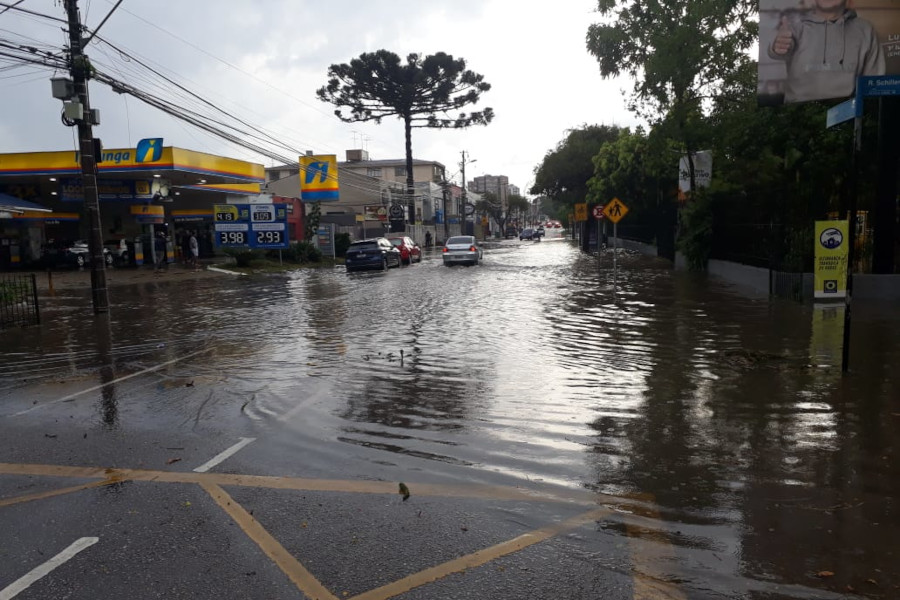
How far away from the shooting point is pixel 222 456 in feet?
19.9

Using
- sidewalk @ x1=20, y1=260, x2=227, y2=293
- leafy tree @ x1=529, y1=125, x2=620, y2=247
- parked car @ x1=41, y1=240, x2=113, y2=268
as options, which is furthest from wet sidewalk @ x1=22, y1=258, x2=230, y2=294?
leafy tree @ x1=529, y1=125, x2=620, y2=247

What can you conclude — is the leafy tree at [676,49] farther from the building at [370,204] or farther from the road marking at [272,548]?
the building at [370,204]

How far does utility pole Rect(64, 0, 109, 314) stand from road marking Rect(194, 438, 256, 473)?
11.4 m

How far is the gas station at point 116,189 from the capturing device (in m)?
33.4

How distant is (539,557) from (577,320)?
1043 centimetres

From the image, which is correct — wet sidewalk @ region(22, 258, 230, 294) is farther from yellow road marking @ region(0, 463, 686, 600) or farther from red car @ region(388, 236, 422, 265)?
yellow road marking @ region(0, 463, 686, 600)

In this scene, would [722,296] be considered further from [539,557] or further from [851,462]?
[539,557]

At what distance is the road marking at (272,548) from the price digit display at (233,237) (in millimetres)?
33279

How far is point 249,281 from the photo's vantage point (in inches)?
1126

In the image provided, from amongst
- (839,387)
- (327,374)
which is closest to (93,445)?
(327,374)

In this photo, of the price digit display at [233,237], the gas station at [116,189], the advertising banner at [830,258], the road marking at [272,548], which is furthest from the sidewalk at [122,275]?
the advertising banner at [830,258]

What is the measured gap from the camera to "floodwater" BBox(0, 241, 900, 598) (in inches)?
175

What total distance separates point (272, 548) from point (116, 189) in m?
36.1

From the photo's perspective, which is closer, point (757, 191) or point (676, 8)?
point (757, 191)
